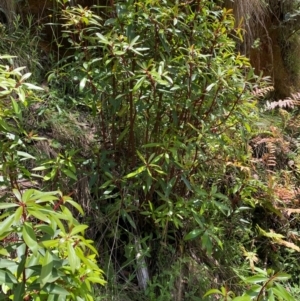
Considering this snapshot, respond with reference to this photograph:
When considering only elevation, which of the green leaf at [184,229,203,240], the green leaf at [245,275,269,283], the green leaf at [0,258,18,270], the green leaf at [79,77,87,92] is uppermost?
the green leaf at [79,77,87,92]

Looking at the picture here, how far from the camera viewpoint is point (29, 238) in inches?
40.3

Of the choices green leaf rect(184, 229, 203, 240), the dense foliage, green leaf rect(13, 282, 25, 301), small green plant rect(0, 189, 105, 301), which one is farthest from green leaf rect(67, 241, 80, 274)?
green leaf rect(184, 229, 203, 240)

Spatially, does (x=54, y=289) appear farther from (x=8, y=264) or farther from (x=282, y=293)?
(x=282, y=293)

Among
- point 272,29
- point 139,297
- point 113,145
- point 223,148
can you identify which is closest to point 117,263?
point 139,297

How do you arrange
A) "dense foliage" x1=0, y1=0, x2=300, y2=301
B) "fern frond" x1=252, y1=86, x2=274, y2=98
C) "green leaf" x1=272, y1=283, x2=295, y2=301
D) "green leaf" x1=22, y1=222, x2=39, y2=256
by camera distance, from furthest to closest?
"fern frond" x1=252, y1=86, x2=274, y2=98, "dense foliage" x1=0, y1=0, x2=300, y2=301, "green leaf" x1=272, y1=283, x2=295, y2=301, "green leaf" x1=22, y1=222, x2=39, y2=256

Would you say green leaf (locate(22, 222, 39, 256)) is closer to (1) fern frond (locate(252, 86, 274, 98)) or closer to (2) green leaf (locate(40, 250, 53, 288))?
(2) green leaf (locate(40, 250, 53, 288))

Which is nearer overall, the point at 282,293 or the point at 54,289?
the point at 54,289

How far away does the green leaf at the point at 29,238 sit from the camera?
3.33 ft

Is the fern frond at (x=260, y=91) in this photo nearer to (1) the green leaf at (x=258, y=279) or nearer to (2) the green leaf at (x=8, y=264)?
(1) the green leaf at (x=258, y=279)

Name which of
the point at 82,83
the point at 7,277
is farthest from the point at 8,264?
the point at 82,83

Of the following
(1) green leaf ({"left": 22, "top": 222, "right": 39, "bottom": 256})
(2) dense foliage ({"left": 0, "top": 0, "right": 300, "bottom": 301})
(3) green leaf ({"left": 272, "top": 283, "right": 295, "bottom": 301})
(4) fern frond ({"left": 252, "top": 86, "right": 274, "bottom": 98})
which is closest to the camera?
(1) green leaf ({"left": 22, "top": 222, "right": 39, "bottom": 256})

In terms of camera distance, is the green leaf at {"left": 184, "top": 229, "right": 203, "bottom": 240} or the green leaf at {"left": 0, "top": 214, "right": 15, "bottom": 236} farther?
the green leaf at {"left": 184, "top": 229, "right": 203, "bottom": 240}

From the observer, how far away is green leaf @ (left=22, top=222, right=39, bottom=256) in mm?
1016

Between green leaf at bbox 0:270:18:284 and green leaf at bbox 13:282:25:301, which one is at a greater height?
green leaf at bbox 0:270:18:284
